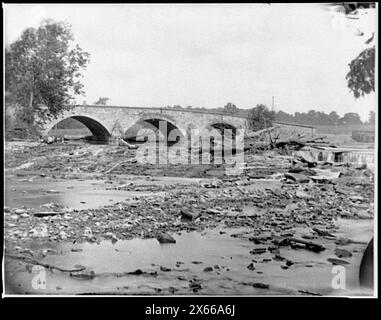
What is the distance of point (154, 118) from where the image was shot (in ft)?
13.6

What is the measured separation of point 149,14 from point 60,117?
4.07 ft

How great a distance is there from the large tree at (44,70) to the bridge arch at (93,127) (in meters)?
0.09

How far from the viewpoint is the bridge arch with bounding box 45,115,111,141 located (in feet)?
13.8

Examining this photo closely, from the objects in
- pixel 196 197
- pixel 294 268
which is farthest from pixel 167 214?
pixel 294 268

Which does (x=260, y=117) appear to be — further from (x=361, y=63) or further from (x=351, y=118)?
(x=361, y=63)

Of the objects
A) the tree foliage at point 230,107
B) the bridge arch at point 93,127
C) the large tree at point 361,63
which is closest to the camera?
the large tree at point 361,63

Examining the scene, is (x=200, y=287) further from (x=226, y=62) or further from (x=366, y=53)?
(x=366, y=53)

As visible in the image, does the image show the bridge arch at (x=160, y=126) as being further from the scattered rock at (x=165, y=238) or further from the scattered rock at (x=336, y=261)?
the scattered rock at (x=336, y=261)

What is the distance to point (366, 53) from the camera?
12.9 feet

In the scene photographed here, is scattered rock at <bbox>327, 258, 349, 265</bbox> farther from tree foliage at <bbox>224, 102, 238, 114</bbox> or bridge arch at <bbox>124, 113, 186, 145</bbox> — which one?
bridge arch at <bbox>124, 113, 186, 145</bbox>

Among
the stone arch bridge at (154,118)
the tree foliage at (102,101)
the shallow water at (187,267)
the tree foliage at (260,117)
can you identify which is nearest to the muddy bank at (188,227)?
the shallow water at (187,267)

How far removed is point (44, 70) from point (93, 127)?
667mm

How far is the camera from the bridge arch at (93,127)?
13.8 feet

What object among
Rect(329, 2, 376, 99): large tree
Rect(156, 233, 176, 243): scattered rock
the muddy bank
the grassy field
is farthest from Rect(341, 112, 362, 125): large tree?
Rect(156, 233, 176, 243): scattered rock
